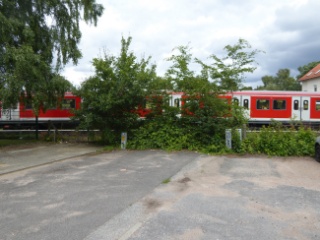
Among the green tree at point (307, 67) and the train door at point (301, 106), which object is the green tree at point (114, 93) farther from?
the green tree at point (307, 67)

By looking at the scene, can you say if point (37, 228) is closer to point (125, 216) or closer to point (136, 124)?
point (125, 216)

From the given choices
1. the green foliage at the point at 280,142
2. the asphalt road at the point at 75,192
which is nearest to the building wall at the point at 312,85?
the green foliage at the point at 280,142

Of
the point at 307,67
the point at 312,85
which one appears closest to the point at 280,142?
the point at 312,85

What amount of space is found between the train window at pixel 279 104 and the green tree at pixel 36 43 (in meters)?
13.4

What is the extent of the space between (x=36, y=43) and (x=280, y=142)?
37.3ft

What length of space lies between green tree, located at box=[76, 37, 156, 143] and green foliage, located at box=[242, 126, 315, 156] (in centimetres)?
486

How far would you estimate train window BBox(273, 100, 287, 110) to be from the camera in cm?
2092

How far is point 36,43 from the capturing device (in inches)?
530

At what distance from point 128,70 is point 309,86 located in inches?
1751

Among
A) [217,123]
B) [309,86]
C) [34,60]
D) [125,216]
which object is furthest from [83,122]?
[309,86]

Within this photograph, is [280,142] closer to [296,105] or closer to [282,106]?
[282,106]

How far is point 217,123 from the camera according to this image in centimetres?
1213

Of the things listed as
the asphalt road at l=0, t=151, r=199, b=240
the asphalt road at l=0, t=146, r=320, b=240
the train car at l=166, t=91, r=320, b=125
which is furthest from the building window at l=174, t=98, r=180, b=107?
the train car at l=166, t=91, r=320, b=125

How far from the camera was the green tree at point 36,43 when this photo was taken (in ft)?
35.9
